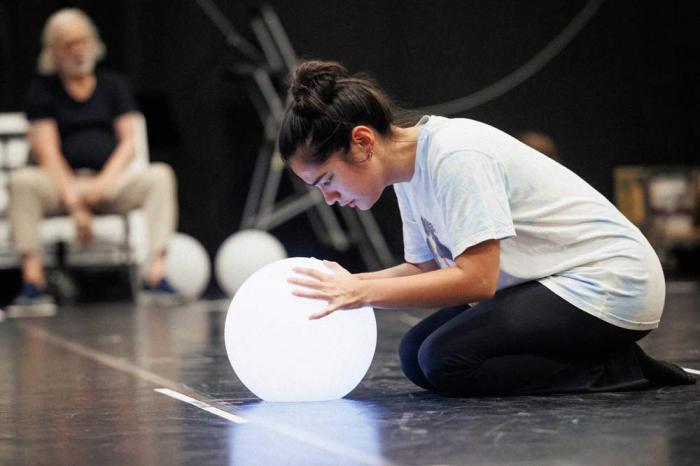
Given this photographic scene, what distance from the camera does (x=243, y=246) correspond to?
5.67 metres

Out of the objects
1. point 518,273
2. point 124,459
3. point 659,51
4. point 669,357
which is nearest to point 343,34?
point 659,51

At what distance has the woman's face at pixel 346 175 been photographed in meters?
2.21

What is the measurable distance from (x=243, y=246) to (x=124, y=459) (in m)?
3.88

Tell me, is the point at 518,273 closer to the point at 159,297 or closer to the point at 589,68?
the point at 159,297

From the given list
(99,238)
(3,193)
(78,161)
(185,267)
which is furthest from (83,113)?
(185,267)

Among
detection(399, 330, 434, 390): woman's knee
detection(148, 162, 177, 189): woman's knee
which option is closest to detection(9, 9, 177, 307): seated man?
detection(148, 162, 177, 189): woman's knee

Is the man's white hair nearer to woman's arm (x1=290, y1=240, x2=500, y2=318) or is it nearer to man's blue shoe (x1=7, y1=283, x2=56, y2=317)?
man's blue shoe (x1=7, y1=283, x2=56, y2=317)

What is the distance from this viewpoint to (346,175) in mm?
2225

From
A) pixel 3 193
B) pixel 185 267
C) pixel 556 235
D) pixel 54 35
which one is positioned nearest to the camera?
pixel 556 235

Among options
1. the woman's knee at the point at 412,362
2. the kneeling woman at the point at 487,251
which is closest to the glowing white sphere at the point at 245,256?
the woman's knee at the point at 412,362

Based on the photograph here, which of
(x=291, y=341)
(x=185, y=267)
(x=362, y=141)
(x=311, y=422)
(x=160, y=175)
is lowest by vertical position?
(x=185, y=267)

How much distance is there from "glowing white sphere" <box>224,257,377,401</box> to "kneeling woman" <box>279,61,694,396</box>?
73 millimetres

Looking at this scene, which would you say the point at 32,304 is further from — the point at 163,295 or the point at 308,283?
the point at 308,283

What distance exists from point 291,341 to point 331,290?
0.49 ft
